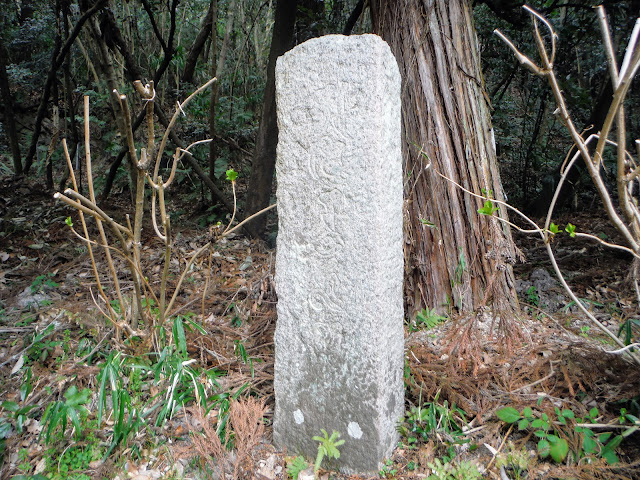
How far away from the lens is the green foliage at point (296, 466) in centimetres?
181

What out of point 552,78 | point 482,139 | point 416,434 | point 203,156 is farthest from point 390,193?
point 203,156

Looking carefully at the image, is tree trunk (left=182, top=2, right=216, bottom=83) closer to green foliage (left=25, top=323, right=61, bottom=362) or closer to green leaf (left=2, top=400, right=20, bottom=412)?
green foliage (left=25, top=323, right=61, bottom=362)

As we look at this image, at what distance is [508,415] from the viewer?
1777 millimetres

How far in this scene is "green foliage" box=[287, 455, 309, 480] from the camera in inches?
71.4

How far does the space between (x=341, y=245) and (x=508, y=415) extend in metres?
0.95

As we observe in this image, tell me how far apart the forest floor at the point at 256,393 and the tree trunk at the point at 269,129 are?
1567 mm

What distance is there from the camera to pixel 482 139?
272 centimetres

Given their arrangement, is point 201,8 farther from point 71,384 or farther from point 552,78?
point 552,78

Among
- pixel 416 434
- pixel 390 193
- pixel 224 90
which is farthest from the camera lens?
pixel 224 90

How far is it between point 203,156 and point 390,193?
4605mm

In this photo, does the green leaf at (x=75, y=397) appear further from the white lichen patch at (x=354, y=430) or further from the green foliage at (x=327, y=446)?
the white lichen patch at (x=354, y=430)

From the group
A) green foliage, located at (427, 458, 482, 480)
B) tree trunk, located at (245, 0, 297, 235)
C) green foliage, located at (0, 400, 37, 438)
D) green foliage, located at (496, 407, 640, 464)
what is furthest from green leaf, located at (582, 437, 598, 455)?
tree trunk, located at (245, 0, 297, 235)

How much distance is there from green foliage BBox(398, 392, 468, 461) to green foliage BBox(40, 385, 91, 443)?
54.2 inches

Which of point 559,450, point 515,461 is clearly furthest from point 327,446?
point 559,450
